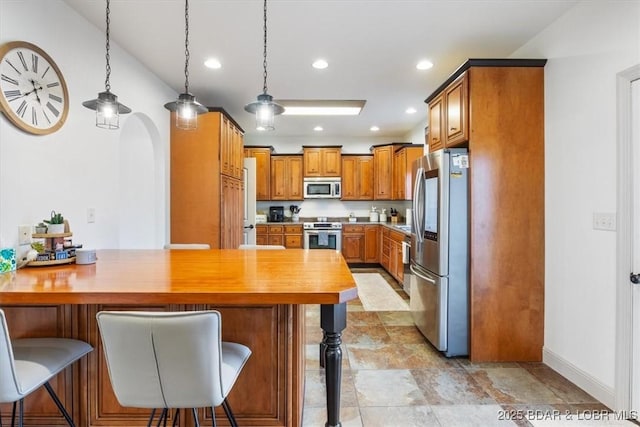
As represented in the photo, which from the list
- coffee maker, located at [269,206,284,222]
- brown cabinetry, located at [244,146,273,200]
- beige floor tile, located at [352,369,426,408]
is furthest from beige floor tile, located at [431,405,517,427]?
brown cabinetry, located at [244,146,273,200]

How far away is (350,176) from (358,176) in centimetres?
16

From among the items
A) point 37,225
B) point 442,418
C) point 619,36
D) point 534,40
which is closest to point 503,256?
point 442,418

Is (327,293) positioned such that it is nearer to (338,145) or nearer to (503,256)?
(503,256)

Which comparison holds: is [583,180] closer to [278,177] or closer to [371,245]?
[371,245]

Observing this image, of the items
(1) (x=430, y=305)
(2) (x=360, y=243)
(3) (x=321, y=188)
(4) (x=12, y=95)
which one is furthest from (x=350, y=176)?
(4) (x=12, y=95)

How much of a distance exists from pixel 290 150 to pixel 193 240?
11.5 ft

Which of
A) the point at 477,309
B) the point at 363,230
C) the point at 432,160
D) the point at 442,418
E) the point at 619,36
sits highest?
the point at 619,36

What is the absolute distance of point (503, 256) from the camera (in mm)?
2572

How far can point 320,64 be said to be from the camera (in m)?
3.26

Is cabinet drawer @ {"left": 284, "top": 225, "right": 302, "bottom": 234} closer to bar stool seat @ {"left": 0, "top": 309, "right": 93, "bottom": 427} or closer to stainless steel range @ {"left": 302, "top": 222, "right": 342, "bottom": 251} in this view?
stainless steel range @ {"left": 302, "top": 222, "right": 342, "bottom": 251}

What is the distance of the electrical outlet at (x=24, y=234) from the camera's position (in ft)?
6.43

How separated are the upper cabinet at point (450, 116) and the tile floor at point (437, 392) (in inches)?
70.6

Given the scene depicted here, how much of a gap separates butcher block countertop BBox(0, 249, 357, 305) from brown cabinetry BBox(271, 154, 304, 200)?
4.50 m

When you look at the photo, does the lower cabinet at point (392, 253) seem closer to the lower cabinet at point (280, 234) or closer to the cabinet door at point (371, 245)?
the cabinet door at point (371, 245)
